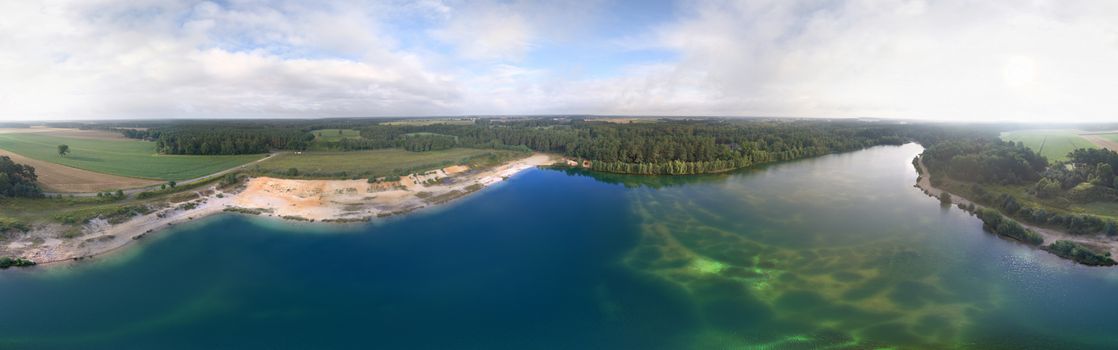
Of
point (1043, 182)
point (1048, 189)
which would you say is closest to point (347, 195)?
point (1048, 189)

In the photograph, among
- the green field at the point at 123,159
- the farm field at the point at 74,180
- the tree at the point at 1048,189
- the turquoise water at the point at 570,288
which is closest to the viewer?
the turquoise water at the point at 570,288

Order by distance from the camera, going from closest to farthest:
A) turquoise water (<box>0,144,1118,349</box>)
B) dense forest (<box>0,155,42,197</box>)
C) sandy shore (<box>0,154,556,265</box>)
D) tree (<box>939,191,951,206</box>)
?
1. turquoise water (<box>0,144,1118,349</box>)
2. sandy shore (<box>0,154,556,265</box>)
3. dense forest (<box>0,155,42,197</box>)
4. tree (<box>939,191,951,206</box>)

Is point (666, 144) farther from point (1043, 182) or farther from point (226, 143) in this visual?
point (226, 143)

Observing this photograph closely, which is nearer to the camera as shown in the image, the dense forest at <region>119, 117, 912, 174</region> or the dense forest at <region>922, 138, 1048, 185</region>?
the dense forest at <region>922, 138, 1048, 185</region>

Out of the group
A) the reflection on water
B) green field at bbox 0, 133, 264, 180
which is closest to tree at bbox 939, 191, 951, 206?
the reflection on water

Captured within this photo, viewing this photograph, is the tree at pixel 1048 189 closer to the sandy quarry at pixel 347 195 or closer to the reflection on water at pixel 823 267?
the reflection on water at pixel 823 267

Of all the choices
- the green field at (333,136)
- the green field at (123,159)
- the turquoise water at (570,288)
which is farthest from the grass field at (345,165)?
the green field at (333,136)

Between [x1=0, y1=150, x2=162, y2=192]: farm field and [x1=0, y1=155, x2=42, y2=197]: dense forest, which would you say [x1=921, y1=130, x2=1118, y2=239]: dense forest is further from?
[x1=0, y1=155, x2=42, y2=197]: dense forest
